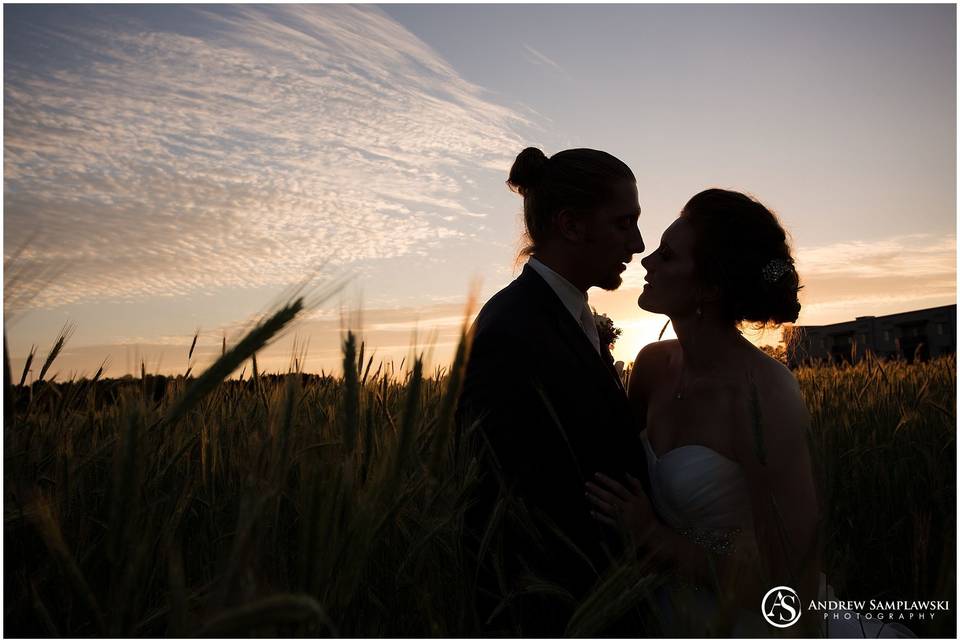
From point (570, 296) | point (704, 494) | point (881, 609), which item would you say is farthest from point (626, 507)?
point (570, 296)

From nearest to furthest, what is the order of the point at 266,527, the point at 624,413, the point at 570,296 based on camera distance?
the point at 266,527 → the point at 624,413 → the point at 570,296

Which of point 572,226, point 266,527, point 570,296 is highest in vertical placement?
point 572,226

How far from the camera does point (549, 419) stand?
8.07 feet

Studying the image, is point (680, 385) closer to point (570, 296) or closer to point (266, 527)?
point (570, 296)

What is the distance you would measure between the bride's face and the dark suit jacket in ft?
2.38

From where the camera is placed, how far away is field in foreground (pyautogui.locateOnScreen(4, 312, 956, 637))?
83 centimetres

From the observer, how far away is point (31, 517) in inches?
47.8

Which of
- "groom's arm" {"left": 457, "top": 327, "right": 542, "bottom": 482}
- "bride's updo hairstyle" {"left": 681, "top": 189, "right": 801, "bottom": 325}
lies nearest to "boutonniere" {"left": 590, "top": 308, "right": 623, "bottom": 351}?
"bride's updo hairstyle" {"left": 681, "top": 189, "right": 801, "bottom": 325}

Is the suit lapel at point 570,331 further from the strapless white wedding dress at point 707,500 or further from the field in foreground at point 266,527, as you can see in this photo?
the field in foreground at point 266,527

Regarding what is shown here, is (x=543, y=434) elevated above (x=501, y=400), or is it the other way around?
(x=501, y=400)

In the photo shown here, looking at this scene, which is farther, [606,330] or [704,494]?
[606,330]

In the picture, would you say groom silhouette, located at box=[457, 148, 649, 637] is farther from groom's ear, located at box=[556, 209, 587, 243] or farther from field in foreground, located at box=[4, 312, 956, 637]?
field in foreground, located at box=[4, 312, 956, 637]

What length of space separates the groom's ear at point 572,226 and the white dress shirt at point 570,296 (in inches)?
9.4

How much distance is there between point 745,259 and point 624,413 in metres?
1.16
